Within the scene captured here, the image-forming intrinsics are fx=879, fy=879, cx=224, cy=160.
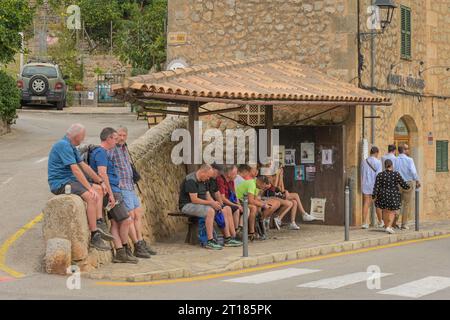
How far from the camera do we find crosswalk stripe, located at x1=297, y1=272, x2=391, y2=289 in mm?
10234

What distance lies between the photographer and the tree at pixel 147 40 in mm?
36906

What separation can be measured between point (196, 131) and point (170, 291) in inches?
200

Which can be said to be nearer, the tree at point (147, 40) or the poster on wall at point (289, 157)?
the poster on wall at point (289, 157)

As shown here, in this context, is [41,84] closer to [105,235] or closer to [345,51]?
[345,51]

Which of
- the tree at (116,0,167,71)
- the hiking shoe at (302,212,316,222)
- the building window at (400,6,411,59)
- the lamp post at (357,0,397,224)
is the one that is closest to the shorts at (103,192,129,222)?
the hiking shoe at (302,212,316,222)

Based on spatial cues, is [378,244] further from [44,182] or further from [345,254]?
[44,182]

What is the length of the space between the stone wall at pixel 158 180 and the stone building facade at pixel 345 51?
1.35ft

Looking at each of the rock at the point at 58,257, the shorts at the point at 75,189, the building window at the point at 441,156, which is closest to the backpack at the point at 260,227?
the shorts at the point at 75,189

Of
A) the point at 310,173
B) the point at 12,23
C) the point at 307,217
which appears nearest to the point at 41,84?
the point at 12,23

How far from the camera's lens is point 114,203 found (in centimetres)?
1194

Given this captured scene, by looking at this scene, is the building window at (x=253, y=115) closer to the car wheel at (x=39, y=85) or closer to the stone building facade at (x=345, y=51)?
the stone building facade at (x=345, y=51)

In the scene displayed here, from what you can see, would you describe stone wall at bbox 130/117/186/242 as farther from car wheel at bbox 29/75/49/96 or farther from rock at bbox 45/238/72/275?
car wheel at bbox 29/75/49/96

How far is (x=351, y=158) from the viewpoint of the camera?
18359 mm

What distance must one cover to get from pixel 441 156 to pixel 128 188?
12.7m
